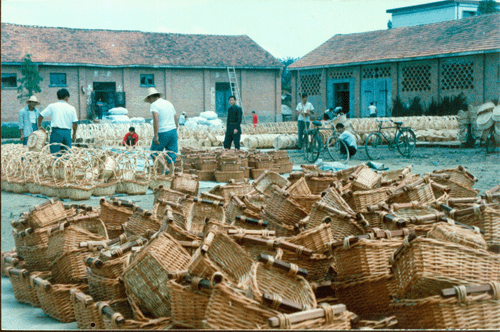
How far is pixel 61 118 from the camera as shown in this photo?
9.01 meters

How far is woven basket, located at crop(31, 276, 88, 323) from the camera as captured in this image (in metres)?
3.69

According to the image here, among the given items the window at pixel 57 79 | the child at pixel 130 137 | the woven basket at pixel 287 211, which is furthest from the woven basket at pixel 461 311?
the window at pixel 57 79

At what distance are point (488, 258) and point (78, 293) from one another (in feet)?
7.92

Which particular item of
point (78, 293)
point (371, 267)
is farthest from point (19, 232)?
point (371, 267)

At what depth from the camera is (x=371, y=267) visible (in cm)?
323

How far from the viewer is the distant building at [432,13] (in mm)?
33875

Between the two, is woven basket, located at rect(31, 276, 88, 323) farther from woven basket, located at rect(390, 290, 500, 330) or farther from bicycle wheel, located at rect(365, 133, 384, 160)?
bicycle wheel, located at rect(365, 133, 384, 160)

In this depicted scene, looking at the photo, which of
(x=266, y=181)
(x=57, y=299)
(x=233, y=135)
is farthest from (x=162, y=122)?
(x=57, y=299)

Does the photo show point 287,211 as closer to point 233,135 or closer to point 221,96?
point 233,135

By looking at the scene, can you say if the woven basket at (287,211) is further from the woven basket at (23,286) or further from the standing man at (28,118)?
the standing man at (28,118)

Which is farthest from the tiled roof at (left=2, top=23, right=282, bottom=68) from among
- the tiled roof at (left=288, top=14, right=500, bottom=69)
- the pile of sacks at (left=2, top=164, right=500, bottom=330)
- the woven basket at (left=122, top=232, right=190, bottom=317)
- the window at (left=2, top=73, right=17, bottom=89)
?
the woven basket at (left=122, top=232, right=190, bottom=317)

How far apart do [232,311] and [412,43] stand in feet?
85.4

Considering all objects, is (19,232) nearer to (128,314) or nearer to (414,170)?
(128,314)

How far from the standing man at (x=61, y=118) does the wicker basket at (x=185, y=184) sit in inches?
96.4
